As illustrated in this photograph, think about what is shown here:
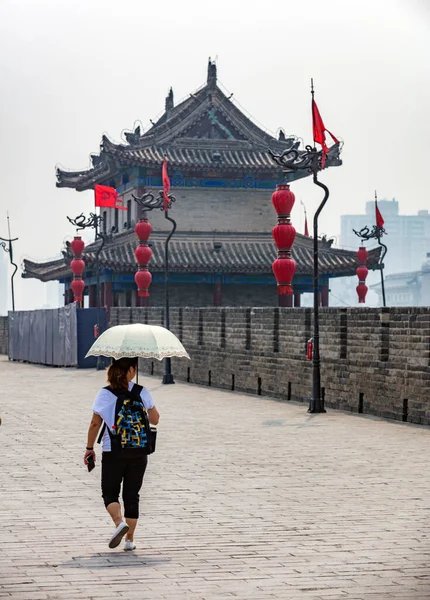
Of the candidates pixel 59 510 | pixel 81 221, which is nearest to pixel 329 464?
pixel 59 510

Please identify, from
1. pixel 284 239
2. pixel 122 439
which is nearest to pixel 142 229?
pixel 284 239

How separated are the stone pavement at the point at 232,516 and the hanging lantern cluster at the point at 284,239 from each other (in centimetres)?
1399

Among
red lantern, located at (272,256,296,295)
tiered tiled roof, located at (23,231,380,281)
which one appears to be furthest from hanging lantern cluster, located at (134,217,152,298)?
red lantern, located at (272,256,296,295)

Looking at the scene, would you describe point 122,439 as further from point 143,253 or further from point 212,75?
point 212,75

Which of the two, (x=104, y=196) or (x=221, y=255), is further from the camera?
(x=221, y=255)

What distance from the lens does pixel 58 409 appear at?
2319cm

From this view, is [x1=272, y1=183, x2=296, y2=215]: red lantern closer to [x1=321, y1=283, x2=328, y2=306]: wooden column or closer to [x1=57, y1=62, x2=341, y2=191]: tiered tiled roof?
[x1=57, y1=62, x2=341, y2=191]: tiered tiled roof

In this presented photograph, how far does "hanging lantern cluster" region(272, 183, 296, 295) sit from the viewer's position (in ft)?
111

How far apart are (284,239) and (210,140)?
2465 cm

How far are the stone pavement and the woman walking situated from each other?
32cm

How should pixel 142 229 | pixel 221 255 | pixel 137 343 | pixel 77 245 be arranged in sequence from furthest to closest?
pixel 221 255, pixel 77 245, pixel 142 229, pixel 137 343

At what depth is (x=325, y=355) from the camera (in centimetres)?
2436

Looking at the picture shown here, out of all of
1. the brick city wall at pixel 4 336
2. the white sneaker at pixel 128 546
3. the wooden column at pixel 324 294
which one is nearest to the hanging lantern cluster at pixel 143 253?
the wooden column at pixel 324 294

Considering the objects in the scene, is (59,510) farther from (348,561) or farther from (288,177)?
(288,177)
